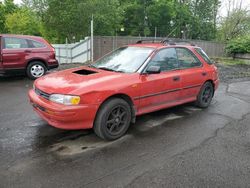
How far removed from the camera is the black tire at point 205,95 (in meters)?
6.14

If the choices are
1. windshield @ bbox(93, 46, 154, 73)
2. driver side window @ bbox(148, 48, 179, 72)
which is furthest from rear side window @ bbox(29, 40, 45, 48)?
driver side window @ bbox(148, 48, 179, 72)

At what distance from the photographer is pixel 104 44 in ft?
57.3

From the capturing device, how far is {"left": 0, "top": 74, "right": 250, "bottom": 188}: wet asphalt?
10.3 feet

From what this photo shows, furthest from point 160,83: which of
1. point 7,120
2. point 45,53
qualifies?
point 45,53

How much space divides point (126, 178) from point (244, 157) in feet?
6.21

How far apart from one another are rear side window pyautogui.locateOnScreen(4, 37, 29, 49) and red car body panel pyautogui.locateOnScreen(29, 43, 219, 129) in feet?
15.8

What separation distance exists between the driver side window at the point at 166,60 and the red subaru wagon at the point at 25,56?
5.62 meters

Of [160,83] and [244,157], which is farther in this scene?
[160,83]

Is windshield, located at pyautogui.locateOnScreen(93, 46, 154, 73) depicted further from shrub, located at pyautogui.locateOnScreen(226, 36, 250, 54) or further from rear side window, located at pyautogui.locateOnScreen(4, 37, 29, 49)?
shrub, located at pyautogui.locateOnScreen(226, 36, 250, 54)

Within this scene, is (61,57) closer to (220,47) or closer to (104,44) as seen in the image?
(104,44)

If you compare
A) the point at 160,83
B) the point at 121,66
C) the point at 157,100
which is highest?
the point at 121,66

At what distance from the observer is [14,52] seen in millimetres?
8727

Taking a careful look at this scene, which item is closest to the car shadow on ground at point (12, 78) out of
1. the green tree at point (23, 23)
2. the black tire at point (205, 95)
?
the black tire at point (205, 95)

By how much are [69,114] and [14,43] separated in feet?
20.3
